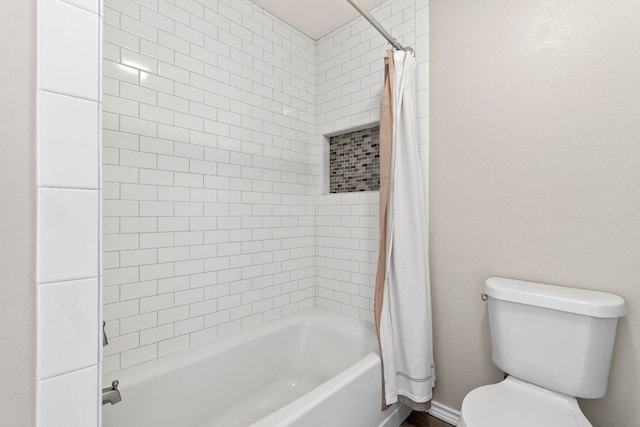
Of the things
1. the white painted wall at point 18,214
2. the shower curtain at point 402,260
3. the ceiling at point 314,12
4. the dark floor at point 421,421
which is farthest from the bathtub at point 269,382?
the ceiling at point 314,12

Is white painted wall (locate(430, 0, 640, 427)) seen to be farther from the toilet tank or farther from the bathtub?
the bathtub

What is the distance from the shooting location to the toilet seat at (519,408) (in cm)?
107

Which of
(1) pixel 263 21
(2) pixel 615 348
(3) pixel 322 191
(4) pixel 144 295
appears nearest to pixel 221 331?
(4) pixel 144 295

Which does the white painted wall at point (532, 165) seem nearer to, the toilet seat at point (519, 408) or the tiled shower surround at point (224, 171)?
the toilet seat at point (519, 408)

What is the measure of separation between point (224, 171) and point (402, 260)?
3.91ft

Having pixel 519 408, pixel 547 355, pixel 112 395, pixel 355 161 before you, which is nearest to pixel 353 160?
pixel 355 161

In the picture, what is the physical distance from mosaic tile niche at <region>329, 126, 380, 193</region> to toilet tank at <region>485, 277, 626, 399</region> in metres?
1.08

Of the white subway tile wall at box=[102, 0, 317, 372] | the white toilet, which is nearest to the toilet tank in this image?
the white toilet

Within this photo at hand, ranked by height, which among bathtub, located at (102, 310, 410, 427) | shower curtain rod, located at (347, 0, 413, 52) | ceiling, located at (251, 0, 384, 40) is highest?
ceiling, located at (251, 0, 384, 40)

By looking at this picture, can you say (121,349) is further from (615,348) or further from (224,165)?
(615,348)

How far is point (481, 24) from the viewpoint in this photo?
1.58m

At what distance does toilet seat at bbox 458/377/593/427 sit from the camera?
107cm

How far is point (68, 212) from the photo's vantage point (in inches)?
21.4

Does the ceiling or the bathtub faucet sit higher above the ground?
the ceiling
